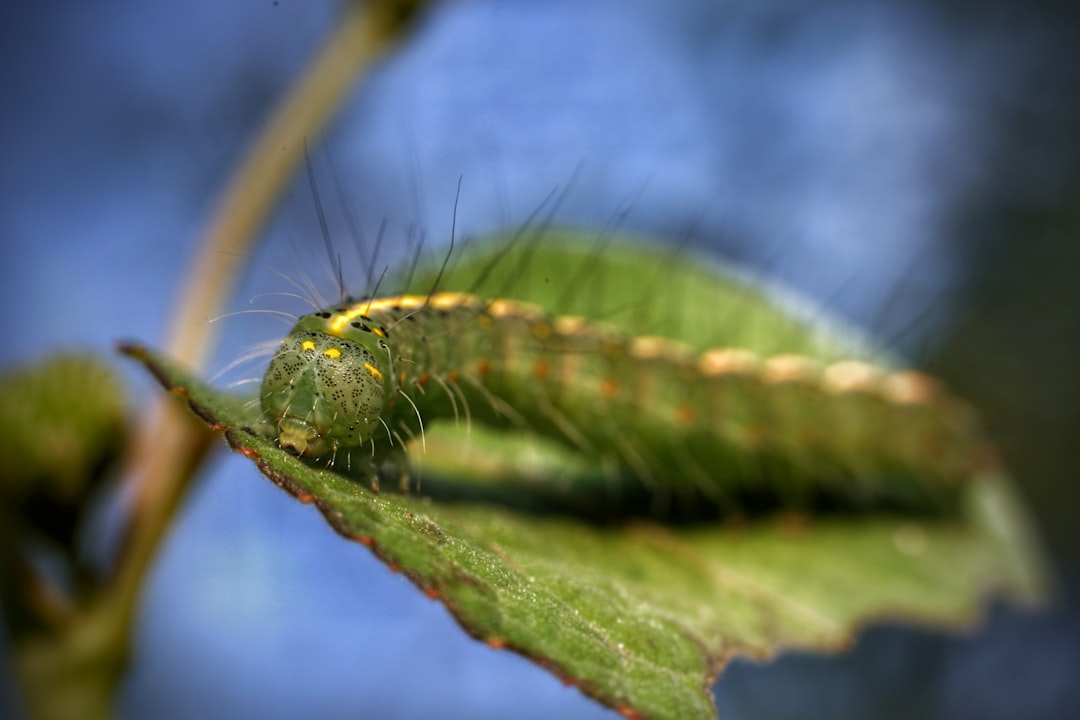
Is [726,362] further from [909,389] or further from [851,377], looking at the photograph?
[909,389]

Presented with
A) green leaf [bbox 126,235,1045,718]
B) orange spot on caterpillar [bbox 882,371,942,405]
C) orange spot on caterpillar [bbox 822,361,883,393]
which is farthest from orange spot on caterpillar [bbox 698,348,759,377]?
orange spot on caterpillar [bbox 882,371,942,405]

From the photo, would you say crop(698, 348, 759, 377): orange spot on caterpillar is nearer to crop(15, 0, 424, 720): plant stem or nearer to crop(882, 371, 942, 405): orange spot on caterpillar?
crop(882, 371, 942, 405): orange spot on caterpillar

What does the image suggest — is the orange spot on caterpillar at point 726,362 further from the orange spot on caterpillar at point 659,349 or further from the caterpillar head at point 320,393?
the caterpillar head at point 320,393

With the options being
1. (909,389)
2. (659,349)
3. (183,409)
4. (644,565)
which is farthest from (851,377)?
(183,409)

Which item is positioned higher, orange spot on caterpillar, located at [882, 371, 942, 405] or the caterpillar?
orange spot on caterpillar, located at [882, 371, 942, 405]

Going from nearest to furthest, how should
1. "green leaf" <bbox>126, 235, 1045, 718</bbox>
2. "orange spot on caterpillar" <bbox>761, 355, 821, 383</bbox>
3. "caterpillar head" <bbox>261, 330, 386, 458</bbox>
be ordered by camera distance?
"green leaf" <bbox>126, 235, 1045, 718</bbox>
"caterpillar head" <bbox>261, 330, 386, 458</bbox>
"orange spot on caterpillar" <bbox>761, 355, 821, 383</bbox>

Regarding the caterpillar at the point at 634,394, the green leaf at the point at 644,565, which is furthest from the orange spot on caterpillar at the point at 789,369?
the green leaf at the point at 644,565

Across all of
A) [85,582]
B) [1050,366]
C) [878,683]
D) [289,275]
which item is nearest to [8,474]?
[85,582]
